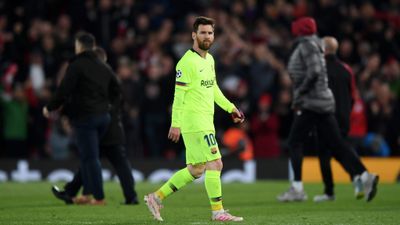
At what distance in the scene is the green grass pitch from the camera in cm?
1130

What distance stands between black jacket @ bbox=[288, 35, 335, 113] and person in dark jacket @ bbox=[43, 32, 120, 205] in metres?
2.85

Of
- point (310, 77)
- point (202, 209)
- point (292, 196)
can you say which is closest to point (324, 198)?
point (292, 196)

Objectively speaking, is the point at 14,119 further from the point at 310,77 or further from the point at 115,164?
the point at 310,77

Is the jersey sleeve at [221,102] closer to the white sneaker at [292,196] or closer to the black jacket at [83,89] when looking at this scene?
the black jacket at [83,89]

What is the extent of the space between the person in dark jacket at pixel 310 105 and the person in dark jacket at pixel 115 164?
7.89 ft

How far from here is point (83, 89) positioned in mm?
13898

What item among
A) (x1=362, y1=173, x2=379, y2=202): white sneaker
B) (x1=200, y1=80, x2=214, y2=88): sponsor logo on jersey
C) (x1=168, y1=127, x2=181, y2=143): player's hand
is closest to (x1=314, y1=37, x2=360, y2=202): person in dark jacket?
(x1=362, y1=173, x2=379, y2=202): white sneaker

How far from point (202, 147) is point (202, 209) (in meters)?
2.50

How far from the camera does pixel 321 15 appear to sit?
966 inches

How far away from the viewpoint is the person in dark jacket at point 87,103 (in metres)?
13.7

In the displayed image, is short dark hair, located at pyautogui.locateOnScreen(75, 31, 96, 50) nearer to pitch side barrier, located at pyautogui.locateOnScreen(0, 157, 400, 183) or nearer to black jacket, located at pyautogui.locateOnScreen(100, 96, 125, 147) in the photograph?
black jacket, located at pyautogui.locateOnScreen(100, 96, 125, 147)

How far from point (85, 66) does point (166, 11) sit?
1194cm

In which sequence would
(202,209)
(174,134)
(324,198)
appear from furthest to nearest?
1. (324,198)
2. (202,209)
3. (174,134)

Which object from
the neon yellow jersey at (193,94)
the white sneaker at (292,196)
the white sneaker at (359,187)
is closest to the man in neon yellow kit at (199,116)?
the neon yellow jersey at (193,94)
